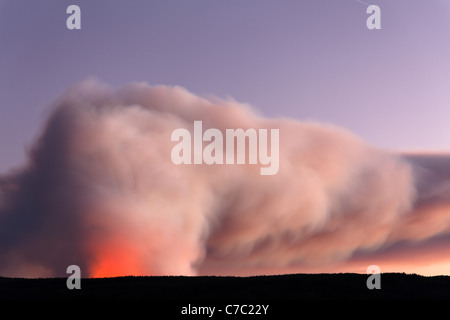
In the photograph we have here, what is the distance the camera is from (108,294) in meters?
52.5

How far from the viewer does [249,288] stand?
52625 mm

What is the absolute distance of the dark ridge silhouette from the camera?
Result: 5028cm

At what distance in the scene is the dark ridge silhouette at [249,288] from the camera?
50.3 meters
